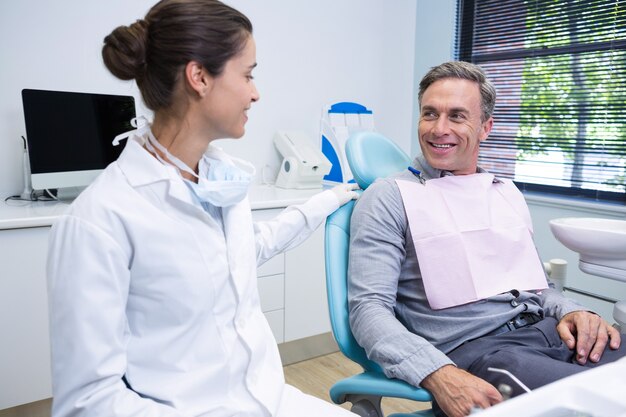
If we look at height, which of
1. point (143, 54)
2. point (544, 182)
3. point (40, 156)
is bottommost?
point (544, 182)

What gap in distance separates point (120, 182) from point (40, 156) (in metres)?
1.36

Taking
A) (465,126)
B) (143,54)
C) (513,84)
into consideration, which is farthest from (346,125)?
(143,54)

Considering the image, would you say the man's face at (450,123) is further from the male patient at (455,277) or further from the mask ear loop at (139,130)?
the mask ear loop at (139,130)

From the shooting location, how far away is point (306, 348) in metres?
2.69

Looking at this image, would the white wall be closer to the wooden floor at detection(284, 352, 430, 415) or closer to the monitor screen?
the monitor screen

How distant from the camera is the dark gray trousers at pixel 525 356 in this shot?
1.13 m

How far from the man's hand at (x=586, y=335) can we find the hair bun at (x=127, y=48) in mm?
1168

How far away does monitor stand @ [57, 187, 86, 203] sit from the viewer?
2.21 meters

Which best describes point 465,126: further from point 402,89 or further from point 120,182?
point 402,89

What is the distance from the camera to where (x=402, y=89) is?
11.3 feet

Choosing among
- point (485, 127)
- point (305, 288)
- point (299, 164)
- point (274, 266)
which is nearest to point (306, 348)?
point (305, 288)

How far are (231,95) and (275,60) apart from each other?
200 centimetres

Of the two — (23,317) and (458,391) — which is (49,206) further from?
(458,391)

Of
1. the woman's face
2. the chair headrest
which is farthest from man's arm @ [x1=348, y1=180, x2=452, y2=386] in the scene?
the woman's face
